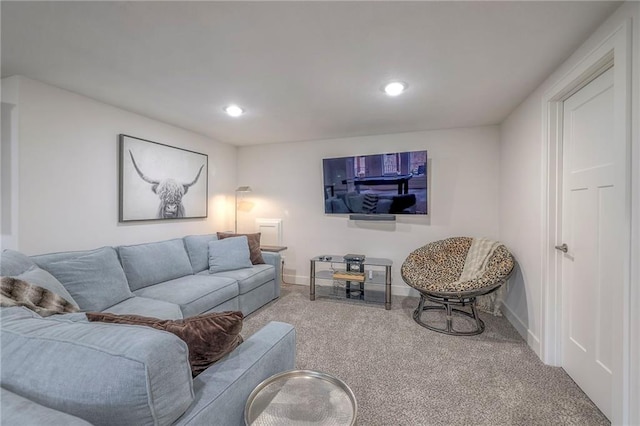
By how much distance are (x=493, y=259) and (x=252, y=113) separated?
117 inches

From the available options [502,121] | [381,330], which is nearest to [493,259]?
[381,330]

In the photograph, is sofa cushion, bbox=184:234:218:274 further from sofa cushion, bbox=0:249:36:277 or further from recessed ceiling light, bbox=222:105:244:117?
recessed ceiling light, bbox=222:105:244:117

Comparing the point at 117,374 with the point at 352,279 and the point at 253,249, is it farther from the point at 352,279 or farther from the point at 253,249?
the point at 352,279

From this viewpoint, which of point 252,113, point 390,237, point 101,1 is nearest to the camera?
point 101,1

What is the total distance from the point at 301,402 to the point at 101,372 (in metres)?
0.68

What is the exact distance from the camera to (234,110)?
9.47 ft

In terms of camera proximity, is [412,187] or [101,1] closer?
[101,1]

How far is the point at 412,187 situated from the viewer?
11.6ft

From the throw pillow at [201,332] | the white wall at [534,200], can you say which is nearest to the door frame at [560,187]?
the white wall at [534,200]

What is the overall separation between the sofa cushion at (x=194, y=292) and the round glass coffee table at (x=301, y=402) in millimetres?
1496

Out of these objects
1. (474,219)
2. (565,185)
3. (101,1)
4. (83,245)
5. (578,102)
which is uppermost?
(101,1)

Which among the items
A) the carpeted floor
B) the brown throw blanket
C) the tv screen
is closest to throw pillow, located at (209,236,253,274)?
the carpeted floor

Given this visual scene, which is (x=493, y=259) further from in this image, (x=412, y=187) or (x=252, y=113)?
(x=252, y=113)

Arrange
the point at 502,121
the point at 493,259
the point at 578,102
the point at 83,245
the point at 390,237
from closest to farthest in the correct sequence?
the point at 578,102 → the point at 83,245 → the point at 493,259 → the point at 502,121 → the point at 390,237
